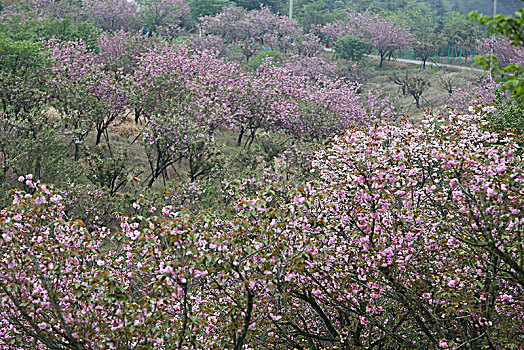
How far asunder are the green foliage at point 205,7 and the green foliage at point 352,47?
15.3m

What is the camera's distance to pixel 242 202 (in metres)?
5.93

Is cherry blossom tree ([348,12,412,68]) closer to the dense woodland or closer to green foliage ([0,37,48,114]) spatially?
the dense woodland

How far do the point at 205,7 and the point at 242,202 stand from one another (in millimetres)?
55854

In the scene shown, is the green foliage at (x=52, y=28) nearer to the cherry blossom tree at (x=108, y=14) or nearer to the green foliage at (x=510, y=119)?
the cherry blossom tree at (x=108, y=14)

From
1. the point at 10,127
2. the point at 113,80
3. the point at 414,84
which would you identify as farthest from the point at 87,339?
the point at 414,84

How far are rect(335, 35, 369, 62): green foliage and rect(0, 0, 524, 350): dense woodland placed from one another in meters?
2.09

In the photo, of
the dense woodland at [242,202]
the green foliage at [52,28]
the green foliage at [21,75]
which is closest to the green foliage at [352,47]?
the dense woodland at [242,202]

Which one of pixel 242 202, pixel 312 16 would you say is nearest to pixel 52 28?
pixel 242 202

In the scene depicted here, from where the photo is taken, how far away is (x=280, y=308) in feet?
29.3

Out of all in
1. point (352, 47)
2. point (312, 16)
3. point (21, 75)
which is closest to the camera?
point (21, 75)

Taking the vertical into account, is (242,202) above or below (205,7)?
below

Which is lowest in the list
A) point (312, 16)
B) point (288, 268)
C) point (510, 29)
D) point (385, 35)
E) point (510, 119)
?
point (385, 35)

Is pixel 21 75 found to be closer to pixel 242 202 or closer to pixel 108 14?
pixel 242 202

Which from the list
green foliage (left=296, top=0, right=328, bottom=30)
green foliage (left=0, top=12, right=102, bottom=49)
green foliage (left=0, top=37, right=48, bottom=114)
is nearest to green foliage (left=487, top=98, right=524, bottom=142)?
green foliage (left=0, top=37, right=48, bottom=114)
